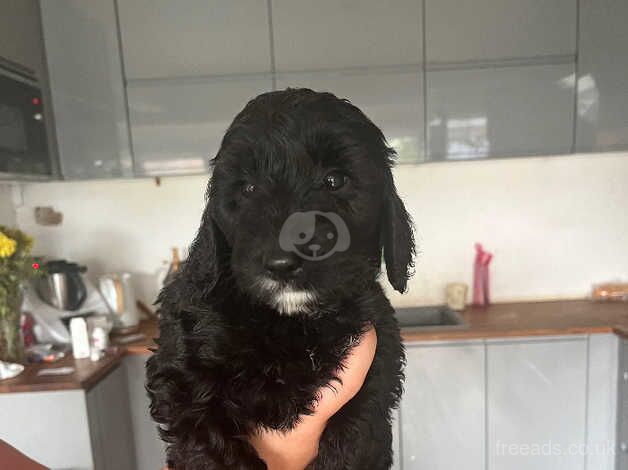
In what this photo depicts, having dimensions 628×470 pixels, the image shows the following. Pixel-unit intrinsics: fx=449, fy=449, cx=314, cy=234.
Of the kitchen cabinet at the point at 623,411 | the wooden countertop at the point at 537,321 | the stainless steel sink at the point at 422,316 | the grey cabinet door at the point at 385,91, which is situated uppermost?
the grey cabinet door at the point at 385,91

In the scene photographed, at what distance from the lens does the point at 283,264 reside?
71 centimetres

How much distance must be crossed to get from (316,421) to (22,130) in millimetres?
2033

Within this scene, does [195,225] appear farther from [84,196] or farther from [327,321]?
[327,321]

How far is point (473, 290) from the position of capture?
9.15 ft

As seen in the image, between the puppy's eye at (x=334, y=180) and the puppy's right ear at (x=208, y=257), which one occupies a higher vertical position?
the puppy's eye at (x=334, y=180)

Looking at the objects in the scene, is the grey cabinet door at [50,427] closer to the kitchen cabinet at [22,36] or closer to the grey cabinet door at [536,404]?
the kitchen cabinet at [22,36]

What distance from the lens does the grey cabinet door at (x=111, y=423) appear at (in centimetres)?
195

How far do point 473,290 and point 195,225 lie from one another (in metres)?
1.78

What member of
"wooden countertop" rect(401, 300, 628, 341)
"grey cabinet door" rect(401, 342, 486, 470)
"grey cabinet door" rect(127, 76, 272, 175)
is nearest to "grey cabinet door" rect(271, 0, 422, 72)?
"grey cabinet door" rect(127, 76, 272, 175)

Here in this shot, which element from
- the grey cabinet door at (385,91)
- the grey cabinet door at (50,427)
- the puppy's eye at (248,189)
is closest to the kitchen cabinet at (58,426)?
the grey cabinet door at (50,427)

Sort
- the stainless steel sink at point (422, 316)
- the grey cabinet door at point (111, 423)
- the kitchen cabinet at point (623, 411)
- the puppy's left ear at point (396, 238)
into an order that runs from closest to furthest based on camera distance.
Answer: the puppy's left ear at point (396, 238), the grey cabinet door at point (111, 423), the kitchen cabinet at point (623, 411), the stainless steel sink at point (422, 316)

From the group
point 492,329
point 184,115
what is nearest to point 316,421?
point 492,329

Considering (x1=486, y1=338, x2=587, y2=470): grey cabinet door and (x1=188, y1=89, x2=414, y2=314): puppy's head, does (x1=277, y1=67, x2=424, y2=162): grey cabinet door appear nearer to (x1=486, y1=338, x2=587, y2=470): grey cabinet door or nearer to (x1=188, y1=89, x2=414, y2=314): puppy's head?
(x1=486, y1=338, x2=587, y2=470): grey cabinet door

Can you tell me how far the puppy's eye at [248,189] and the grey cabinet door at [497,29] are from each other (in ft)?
6.01
